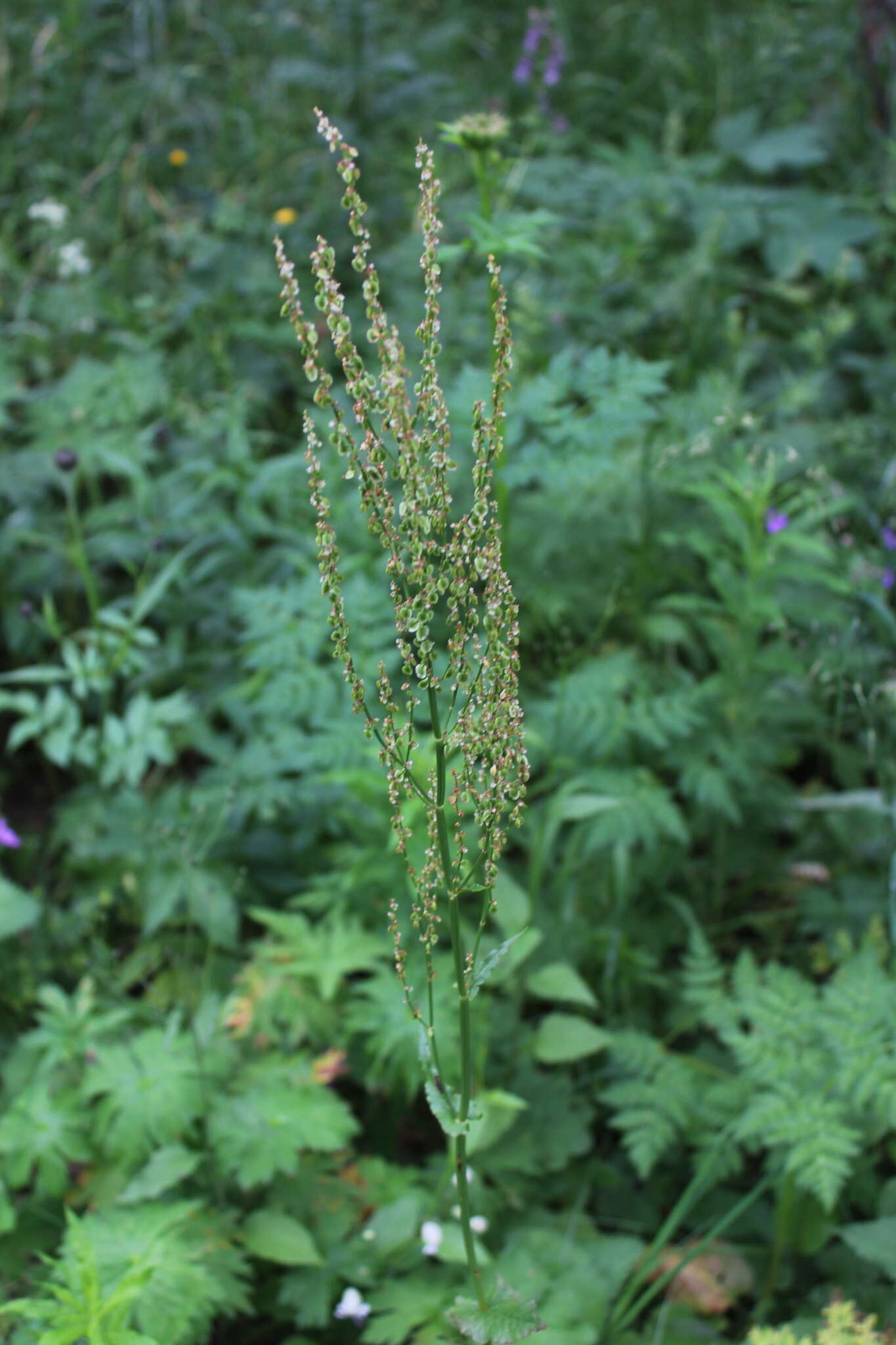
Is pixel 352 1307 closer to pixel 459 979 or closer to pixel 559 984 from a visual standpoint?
pixel 559 984

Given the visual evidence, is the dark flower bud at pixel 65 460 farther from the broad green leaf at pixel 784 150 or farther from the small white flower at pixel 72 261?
the broad green leaf at pixel 784 150

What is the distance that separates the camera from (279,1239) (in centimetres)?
204

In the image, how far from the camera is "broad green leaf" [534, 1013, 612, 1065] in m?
2.34

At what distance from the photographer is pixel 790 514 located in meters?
3.17

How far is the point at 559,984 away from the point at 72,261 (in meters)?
3.25

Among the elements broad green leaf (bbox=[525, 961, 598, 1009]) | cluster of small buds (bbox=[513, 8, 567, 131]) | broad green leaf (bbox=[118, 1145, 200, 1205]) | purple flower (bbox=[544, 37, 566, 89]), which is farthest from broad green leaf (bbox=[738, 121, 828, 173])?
broad green leaf (bbox=[118, 1145, 200, 1205])

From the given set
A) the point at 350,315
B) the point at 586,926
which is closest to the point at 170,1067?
the point at 586,926

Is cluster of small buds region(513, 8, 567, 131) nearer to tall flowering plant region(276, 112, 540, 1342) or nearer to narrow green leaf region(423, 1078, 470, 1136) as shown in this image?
tall flowering plant region(276, 112, 540, 1342)

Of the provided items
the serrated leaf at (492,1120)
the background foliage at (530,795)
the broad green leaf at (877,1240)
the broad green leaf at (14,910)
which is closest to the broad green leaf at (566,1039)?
the background foliage at (530,795)

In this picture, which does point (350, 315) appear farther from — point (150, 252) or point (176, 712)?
point (176, 712)

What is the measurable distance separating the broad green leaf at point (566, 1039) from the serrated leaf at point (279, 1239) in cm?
61

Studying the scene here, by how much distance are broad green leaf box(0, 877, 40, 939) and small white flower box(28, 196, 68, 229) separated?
2744 mm

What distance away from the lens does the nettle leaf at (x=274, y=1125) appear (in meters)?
2.04

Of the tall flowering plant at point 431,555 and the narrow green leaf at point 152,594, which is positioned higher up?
the tall flowering plant at point 431,555
